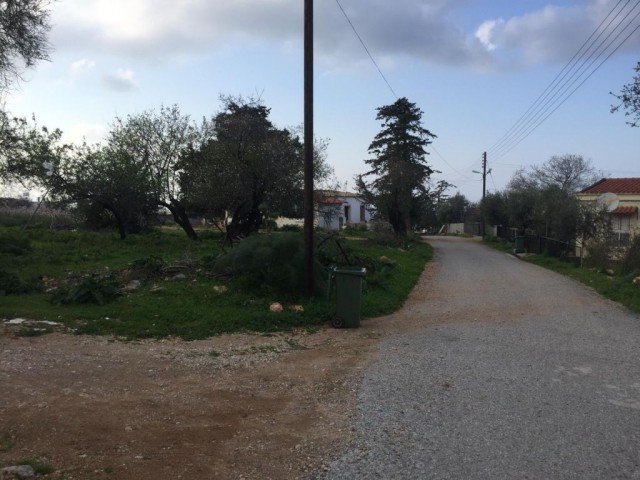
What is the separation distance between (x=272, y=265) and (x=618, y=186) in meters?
27.1

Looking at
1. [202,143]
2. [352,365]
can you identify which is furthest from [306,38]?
[202,143]

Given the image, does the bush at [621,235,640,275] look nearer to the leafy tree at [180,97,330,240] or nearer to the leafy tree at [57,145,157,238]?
the leafy tree at [180,97,330,240]

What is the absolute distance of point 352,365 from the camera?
7.74 meters

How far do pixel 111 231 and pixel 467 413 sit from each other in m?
25.1

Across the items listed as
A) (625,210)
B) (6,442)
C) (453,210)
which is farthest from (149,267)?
(453,210)

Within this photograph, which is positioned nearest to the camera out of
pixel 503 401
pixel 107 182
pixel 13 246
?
pixel 503 401

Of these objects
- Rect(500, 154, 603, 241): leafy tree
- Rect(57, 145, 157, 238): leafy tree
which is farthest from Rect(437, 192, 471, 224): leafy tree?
Rect(57, 145, 157, 238): leafy tree

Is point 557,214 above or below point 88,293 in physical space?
above

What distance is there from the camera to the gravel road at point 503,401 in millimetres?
4438

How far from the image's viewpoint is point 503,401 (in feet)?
19.9

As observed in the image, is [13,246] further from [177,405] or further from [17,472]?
[17,472]

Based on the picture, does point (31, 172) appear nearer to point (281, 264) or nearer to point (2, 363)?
point (281, 264)

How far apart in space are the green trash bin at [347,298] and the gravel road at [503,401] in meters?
1.05

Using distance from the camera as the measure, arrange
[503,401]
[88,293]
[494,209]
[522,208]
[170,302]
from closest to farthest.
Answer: [503,401]
[88,293]
[170,302]
[522,208]
[494,209]
